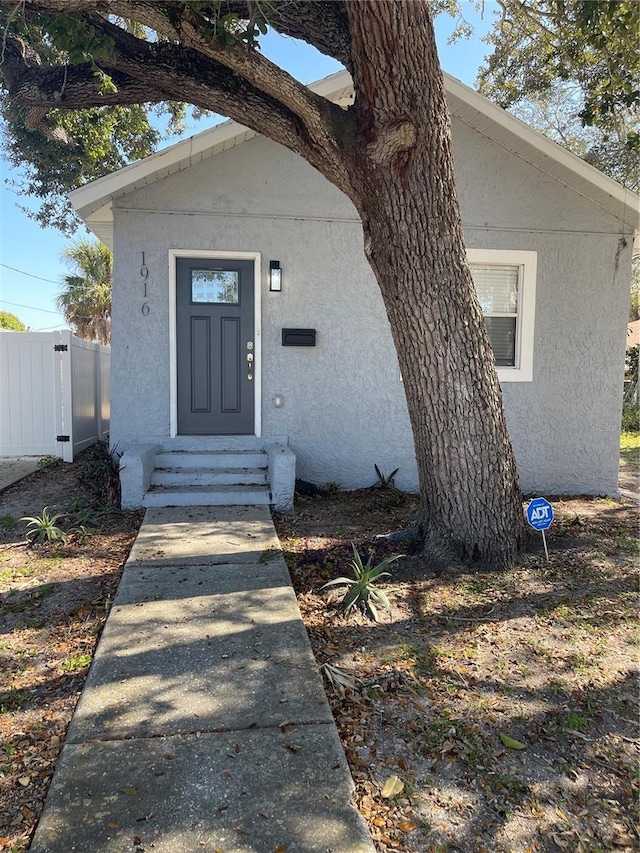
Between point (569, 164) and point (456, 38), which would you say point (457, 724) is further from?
point (456, 38)

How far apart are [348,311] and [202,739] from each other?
5.40 metres

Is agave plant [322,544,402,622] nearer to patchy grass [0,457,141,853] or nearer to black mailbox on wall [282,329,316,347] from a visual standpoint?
patchy grass [0,457,141,853]

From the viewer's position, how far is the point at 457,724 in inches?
97.2

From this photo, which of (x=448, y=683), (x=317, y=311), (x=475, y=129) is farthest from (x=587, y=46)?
(x=448, y=683)

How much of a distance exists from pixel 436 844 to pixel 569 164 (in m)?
6.98

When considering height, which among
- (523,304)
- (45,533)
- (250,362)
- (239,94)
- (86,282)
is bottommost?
(45,533)

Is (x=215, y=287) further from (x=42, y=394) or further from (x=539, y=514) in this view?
(x=539, y=514)

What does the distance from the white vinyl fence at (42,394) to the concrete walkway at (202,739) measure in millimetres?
5112

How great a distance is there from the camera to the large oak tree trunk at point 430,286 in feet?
11.8

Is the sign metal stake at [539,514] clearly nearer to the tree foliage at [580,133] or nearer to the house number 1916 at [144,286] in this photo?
the house number 1916 at [144,286]

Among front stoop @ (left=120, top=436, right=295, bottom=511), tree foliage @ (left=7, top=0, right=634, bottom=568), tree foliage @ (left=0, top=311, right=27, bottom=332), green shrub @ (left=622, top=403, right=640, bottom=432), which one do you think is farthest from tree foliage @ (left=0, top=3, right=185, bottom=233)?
tree foliage @ (left=0, top=311, right=27, bottom=332)

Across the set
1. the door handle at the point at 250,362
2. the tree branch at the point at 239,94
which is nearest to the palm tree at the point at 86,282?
the door handle at the point at 250,362

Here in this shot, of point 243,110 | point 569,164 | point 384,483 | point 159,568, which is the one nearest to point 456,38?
point 569,164

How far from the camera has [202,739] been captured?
2.34 metres
